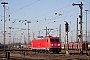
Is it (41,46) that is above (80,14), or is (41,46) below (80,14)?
below

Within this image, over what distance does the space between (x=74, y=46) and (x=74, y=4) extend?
127 ft

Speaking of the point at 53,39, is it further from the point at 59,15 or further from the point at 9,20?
the point at 9,20

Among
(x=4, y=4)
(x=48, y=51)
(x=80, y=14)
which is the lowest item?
(x=48, y=51)

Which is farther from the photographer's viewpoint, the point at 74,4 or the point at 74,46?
the point at 74,46

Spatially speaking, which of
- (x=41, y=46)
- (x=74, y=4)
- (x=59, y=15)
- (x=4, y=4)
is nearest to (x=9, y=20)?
(x=4, y=4)

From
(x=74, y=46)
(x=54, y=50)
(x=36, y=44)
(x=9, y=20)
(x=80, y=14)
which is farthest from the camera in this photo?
(x=74, y=46)

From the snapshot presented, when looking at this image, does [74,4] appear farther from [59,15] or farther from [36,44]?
[36,44]

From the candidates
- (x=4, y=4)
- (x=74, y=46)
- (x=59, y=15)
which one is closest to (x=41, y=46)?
(x=59, y=15)

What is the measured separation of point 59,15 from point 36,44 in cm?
1261

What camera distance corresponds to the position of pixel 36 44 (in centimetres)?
6475

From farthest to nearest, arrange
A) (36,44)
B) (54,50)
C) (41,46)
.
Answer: (36,44) → (41,46) → (54,50)

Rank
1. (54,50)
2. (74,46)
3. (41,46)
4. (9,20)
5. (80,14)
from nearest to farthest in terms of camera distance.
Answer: (80,14) → (54,50) → (41,46) → (9,20) → (74,46)

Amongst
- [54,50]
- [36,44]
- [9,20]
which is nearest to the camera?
[54,50]

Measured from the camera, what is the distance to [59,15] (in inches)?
2206
